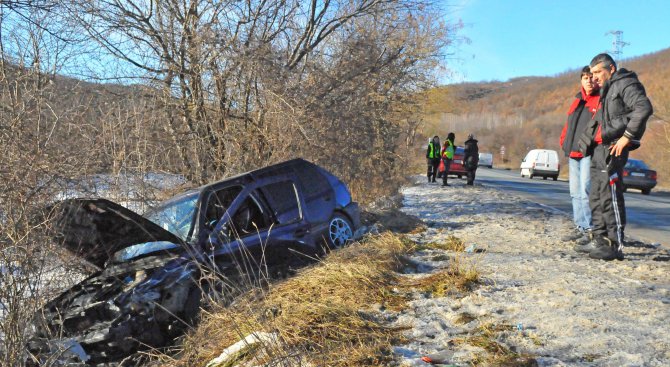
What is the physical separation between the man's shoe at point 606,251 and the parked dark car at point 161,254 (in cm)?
304

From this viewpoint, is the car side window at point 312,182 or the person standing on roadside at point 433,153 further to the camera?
the person standing on roadside at point 433,153

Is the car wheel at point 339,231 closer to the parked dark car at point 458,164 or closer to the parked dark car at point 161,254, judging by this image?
the parked dark car at point 161,254

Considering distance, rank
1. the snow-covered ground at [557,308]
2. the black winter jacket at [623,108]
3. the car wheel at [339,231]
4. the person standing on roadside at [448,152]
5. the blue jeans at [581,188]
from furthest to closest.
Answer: the person standing on roadside at [448,152] < the car wheel at [339,231] < the blue jeans at [581,188] < the black winter jacket at [623,108] < the snow-covered ground at [557,308]

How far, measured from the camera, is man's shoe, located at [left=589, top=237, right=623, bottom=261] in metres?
5.53

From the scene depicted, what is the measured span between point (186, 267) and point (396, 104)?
38.6 ft

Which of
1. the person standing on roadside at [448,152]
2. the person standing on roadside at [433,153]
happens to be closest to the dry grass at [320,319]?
the person standing on roadside at [448,152]

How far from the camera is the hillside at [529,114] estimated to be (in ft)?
119

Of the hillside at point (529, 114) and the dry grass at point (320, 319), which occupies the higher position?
the hillside at point (529, 114)

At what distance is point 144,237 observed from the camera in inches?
196

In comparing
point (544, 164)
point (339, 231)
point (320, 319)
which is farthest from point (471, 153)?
point (544, 164)

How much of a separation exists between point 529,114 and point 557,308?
16024 cm

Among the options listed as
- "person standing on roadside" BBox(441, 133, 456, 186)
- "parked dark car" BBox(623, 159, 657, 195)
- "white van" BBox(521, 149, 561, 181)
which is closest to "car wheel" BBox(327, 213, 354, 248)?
"person standing on roadside" BBox(441, 133, 456, 186)

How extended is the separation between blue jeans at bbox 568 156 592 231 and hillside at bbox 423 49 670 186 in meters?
27.4

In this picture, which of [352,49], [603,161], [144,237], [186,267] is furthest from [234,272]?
[352,49]
